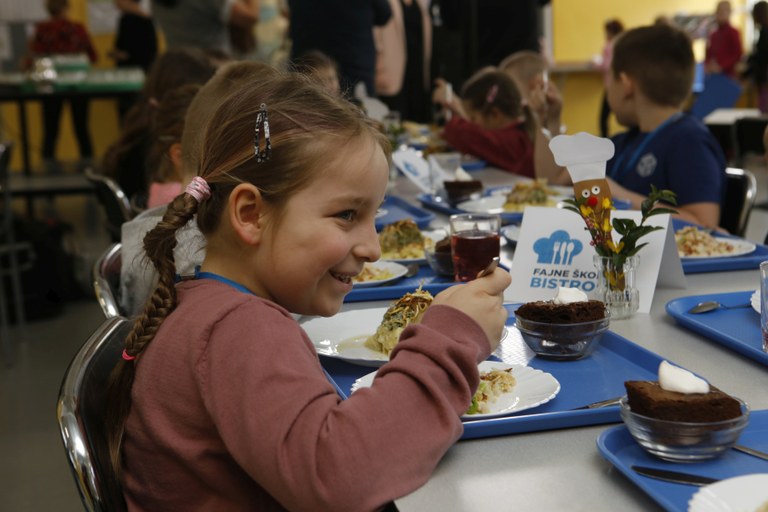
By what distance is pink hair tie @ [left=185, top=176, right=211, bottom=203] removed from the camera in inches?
43.5

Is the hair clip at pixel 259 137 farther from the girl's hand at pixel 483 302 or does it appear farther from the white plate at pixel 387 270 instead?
the white plate at pixel 387 270

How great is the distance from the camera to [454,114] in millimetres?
4578

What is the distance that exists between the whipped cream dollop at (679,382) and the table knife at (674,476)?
87 millimetres

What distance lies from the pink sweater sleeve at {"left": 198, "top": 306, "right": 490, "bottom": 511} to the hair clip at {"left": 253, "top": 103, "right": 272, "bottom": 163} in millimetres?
195

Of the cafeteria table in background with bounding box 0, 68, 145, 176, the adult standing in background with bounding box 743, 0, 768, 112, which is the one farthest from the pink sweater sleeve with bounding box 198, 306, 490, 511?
the adult standing in background with bounding box 743, 0, 768, 112

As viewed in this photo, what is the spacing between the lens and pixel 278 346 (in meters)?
0.95

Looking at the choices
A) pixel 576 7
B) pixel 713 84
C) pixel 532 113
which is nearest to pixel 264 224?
pixel 532 113

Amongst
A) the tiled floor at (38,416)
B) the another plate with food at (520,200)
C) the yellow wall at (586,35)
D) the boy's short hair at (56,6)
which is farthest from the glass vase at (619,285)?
the yellow wall at (586,35)

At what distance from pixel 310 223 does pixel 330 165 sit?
0.07m

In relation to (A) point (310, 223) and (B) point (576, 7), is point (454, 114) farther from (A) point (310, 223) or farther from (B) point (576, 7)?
(B) point (576, 7)

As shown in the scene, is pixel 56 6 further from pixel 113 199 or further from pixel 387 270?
pixel 387 270

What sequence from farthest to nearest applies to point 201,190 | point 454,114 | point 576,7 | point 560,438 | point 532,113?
point 576,7 < point 454,114 < point 532,113 < point 201,190 < point 560,438

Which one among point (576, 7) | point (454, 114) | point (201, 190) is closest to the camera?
point (201, 190)

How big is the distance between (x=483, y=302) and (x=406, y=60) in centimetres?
650
